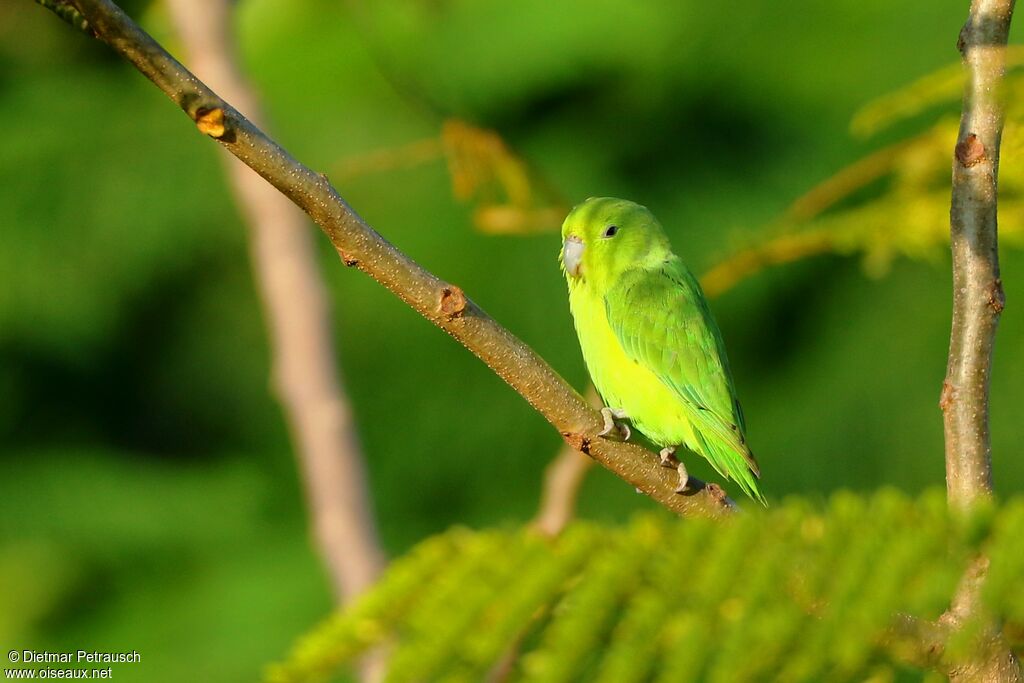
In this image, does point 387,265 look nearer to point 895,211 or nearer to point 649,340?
point 649,340

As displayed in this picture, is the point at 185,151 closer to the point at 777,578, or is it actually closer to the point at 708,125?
the point at 708,125

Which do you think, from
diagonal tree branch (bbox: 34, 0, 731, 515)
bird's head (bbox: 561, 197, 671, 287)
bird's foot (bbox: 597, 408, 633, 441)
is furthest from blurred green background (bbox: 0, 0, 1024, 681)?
diagonal tree branch (bbox: 34, 0, 731, 515)

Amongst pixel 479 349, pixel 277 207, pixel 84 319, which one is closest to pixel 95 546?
pixel 84 319

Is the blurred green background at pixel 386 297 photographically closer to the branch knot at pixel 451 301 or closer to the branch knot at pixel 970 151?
the branch knot at pixel 970 151

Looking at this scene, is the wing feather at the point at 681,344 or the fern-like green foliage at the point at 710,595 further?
the wing feather at the point at 681,344

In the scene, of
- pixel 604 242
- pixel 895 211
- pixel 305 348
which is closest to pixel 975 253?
pixel 895 211

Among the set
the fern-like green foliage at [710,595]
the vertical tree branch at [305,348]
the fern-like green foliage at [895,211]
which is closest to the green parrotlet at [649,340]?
the fern-like green foliage at [895,211]

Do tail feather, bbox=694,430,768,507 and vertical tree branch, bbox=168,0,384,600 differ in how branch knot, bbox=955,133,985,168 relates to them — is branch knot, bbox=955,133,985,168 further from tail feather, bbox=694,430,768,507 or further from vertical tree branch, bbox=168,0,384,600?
vertical tree branch, bbox=168,0,384,600
